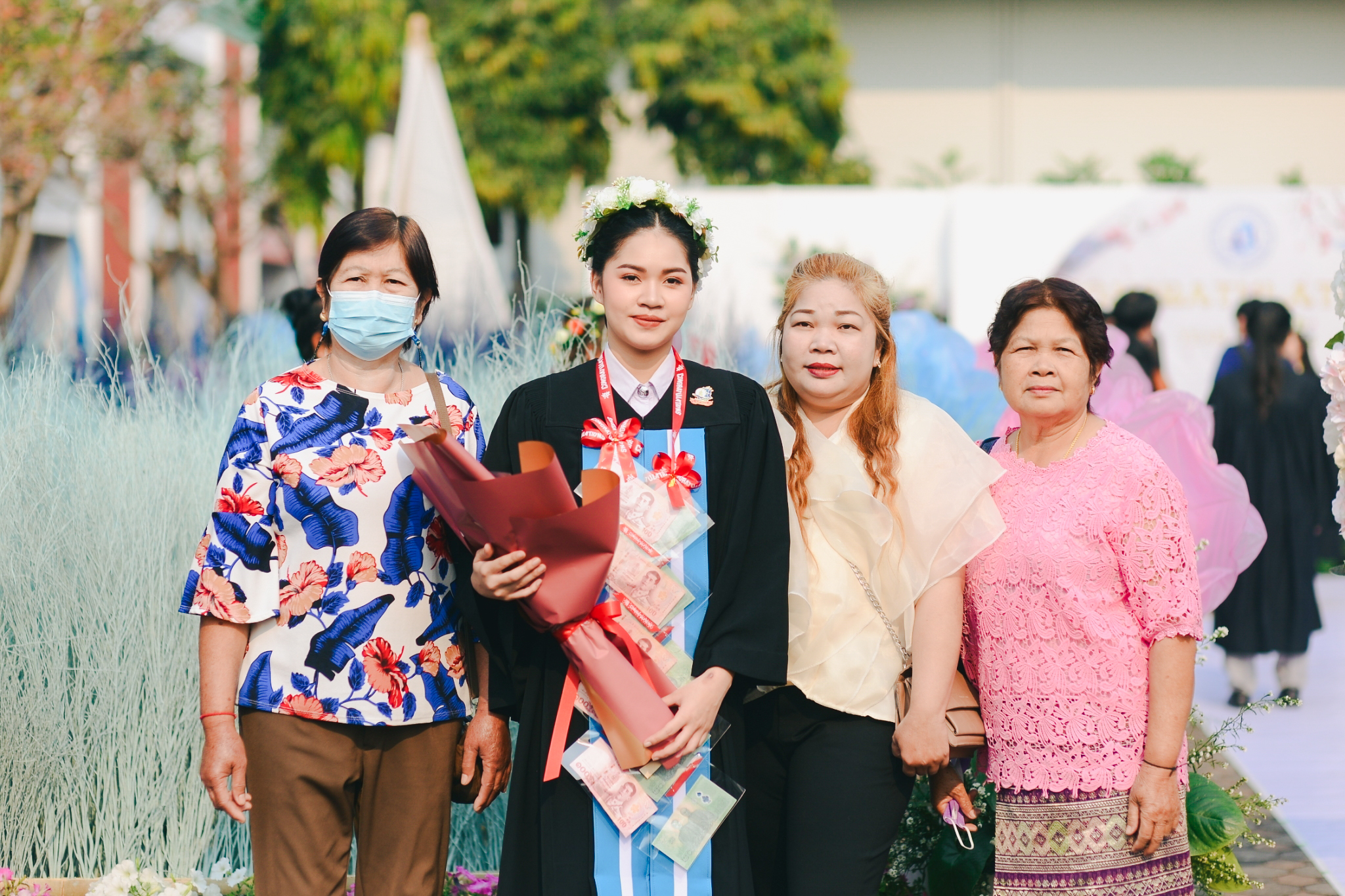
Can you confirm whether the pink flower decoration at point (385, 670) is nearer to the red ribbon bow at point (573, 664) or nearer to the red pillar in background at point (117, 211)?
the red ribbon bow at point (573, 664)

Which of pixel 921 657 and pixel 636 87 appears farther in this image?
pixel 636 87

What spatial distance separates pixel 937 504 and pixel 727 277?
7136mm

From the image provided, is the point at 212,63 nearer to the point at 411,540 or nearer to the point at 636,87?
the point at 636,87

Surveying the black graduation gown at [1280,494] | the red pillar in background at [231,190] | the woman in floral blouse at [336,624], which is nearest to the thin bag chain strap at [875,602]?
the woman in floral blouse at [336,624]

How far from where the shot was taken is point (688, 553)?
212cm

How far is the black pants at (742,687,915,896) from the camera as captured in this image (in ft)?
7.23

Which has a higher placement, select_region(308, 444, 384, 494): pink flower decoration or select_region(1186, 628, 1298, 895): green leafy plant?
select_region(308, 444, 384, 494): pink flower decoration

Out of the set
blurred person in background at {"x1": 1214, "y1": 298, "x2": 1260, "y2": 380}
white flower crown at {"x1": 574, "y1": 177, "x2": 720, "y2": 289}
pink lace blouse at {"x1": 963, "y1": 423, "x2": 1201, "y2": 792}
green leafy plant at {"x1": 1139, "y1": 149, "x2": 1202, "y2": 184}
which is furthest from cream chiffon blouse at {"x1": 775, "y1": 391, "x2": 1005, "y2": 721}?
green leafy plant at {"x1": 1139, "y1": 149, "x2": 1202, "y2": 184}

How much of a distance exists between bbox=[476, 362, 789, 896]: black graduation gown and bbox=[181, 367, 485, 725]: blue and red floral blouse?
175 millimetres

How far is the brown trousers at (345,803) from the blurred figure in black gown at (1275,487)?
476 centimetres

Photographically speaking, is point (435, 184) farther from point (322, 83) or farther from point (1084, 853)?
point (322, 83)

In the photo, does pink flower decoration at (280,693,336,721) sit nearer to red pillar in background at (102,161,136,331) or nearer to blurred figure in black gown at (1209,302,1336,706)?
blurred figure in black gown at (1209,302,1336,706)

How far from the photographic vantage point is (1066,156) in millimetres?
18344

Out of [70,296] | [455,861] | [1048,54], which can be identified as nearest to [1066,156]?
[1048,54]
